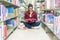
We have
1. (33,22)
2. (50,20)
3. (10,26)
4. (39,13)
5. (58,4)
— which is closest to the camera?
(58,4)

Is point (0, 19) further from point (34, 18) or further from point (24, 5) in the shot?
point (24, 5)

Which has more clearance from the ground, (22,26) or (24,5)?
(24,5)

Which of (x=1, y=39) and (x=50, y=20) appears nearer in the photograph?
(x=1, y=39)

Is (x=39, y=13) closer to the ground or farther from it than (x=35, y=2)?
closer to the ground

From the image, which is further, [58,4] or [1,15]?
[58,4]

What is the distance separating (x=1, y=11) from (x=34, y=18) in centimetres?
288

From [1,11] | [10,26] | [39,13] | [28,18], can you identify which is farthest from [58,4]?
[39,13]

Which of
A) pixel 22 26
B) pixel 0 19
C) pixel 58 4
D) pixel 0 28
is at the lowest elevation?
pixel 22 26

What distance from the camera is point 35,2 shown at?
21.9ft

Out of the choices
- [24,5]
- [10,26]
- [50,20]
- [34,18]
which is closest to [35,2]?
[24,5]

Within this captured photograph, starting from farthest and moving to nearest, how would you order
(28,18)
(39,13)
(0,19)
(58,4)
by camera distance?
1. (39,13)
2. (28,18)
3. (58,4)
4. (0,19)

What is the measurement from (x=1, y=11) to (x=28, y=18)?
280 centimetres

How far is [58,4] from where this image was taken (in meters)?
2.65

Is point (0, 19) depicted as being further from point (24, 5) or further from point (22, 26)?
point (24, 5)
